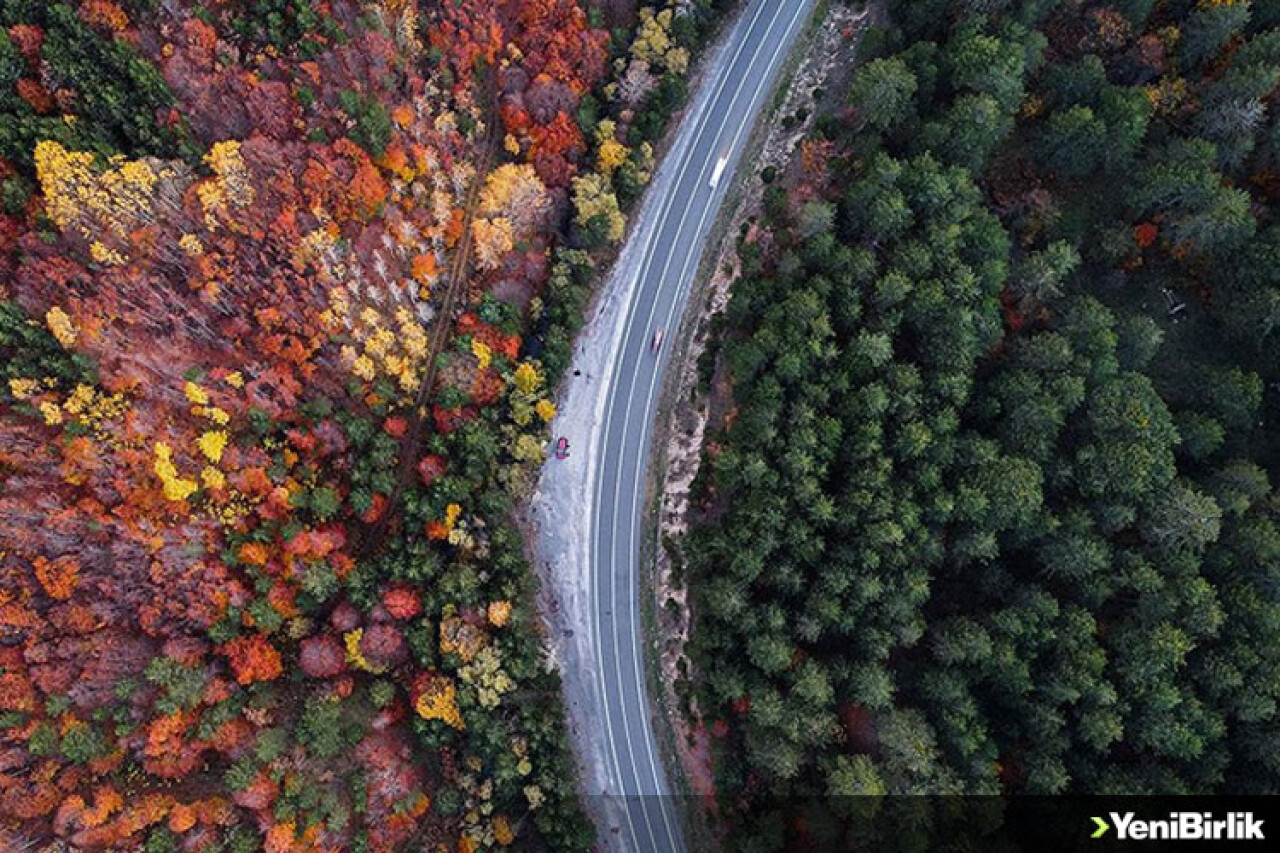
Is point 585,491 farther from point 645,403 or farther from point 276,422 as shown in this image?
point 276,422

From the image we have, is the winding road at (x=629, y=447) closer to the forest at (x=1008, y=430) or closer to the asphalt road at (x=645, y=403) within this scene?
the asphalt road at (x=645, y=403)

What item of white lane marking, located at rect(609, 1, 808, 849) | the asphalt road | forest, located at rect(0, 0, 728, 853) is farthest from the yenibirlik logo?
forest, located at rect(0, 0, 728, 853)

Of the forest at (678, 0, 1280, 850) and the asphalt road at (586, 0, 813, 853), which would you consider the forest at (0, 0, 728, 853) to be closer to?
the asphalt road at (586, 0, 813, 853)

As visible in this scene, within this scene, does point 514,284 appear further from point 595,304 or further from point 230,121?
point 230,121

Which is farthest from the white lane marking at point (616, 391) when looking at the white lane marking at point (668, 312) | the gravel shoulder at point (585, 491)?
the gravel shoulder at point (585, 491)

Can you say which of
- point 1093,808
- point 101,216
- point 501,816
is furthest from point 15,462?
point 1093,808

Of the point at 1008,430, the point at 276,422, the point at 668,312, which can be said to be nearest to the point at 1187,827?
the point at 1008,430
